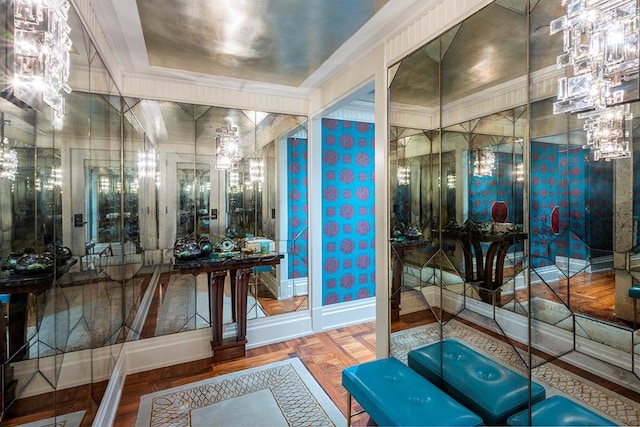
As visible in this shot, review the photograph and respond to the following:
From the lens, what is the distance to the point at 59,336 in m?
1.50

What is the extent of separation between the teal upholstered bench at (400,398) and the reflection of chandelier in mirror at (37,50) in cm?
217

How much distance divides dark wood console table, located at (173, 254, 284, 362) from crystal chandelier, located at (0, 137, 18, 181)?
2052 mm

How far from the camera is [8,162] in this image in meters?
1.10

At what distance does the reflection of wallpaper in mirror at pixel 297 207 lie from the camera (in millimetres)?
3877

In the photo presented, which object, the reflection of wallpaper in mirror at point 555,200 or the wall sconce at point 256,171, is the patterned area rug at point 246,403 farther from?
the wall sconce at point 256,171

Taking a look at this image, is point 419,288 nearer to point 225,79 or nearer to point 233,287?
point 233,287

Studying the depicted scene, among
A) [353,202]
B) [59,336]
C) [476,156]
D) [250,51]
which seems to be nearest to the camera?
[59,336]

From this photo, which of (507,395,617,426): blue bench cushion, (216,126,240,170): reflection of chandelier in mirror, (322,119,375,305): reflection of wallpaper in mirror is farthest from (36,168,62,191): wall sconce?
(322,119,375,305): reflection of wallpaper in mirror

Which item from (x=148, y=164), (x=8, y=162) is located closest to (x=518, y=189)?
(x=8, y=162)

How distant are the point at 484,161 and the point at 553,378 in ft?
3.87

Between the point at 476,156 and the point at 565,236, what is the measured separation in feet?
2.14

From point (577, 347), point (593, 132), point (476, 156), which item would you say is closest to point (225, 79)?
point (476, 156)

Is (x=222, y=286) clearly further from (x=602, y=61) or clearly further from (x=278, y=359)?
(x=602, y=61)

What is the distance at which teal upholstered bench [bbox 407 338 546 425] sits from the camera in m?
1.63
